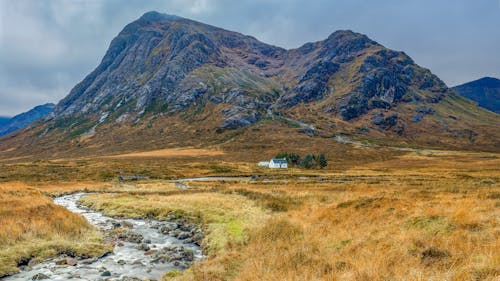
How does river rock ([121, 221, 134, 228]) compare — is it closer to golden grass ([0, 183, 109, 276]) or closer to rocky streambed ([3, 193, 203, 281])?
rocky streambed ([3, 193, 203, 281])

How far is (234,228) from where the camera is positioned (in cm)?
2419

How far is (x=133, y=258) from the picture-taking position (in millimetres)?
19469

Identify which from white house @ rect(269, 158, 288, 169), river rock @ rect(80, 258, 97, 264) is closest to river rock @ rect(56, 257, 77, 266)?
river rock @ rect(80, 258, 97, 264)

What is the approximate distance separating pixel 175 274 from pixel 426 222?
13102mm

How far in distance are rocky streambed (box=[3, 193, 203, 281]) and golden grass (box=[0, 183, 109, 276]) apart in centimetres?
87

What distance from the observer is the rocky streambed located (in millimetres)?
16406

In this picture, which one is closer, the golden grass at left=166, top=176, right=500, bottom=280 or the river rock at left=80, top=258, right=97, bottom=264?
the golden grass at left=166, top=176, right=500, bottom=280

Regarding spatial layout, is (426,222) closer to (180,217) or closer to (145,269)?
(145,269)

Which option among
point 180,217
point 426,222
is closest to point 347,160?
point 180,217

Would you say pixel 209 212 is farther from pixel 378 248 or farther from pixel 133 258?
pixel 378 248

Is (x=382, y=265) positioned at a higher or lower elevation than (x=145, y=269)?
higher

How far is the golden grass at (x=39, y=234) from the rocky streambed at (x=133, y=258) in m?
0.87

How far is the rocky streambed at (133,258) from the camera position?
646 inches

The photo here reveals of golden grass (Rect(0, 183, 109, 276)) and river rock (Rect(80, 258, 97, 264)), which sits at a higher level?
golden grass (Rect(0, 183, 109, 276))
